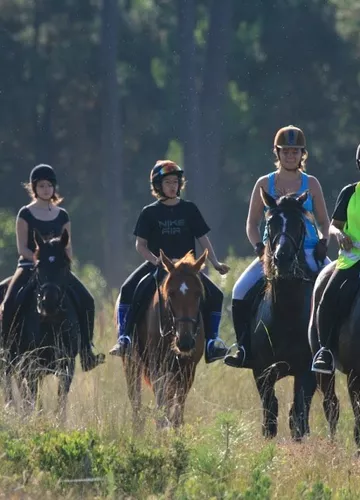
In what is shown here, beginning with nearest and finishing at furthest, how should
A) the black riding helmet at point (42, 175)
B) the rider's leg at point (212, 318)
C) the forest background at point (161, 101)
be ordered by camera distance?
the rider's leg at point (212, 318) < the black riding helmet at point (42, 175) < the forest background at point (161, 101)

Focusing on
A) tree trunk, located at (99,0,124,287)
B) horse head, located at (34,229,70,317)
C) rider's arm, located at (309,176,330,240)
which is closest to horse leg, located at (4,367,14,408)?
horse head, located at (34,229,70,317)

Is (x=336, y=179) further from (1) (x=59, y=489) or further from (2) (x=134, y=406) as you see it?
(1) (x=59, y=489)

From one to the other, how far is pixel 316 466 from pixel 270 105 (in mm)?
30217

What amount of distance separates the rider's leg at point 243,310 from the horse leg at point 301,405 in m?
0.63

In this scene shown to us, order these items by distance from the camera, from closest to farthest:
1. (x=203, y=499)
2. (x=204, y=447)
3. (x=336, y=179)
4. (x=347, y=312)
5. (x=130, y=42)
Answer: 1. (x=203, y=499)
2. (x=204, y=447)
3. (x=347, y=312)
4. (x=336, y=179)
5. (x=130, y=42)

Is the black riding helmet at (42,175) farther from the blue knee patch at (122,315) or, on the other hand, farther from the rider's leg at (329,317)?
the rider's leg at (329,317)

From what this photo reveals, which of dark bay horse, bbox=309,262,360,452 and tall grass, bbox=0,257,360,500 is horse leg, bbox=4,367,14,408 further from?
dark bay horse, bbox=309,262,360,452

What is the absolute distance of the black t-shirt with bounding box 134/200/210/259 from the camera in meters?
14.9

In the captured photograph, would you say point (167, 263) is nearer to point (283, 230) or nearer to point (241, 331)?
point (283, 230)

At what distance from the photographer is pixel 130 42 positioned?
43.0 metres

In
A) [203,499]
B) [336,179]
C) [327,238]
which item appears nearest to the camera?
[203,499]

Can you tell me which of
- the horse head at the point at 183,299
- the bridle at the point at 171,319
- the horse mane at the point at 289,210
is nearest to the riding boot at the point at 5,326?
the bridle at the point at 171,319

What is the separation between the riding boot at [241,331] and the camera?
575 inches

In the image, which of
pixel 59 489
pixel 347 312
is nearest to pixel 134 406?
pixel 347 312
